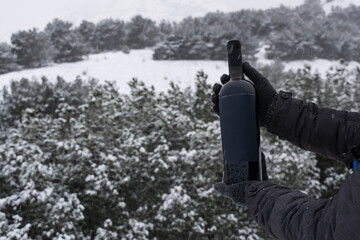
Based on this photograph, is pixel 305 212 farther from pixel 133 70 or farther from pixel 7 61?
pixel 7 61

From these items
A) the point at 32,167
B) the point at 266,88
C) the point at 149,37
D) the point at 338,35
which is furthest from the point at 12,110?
the point at 338,35

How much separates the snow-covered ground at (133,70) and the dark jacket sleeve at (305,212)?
9.12 m

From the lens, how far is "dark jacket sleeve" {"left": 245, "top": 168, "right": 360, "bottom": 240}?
0.72 m

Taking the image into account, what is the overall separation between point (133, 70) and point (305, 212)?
12430 mm

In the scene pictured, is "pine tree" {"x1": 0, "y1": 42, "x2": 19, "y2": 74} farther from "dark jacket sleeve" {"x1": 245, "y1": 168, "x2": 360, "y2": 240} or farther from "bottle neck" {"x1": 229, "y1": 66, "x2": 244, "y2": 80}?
"dark jacket sleeve" {"x1": 245, "y1": 168, "x2": 360, "y2": 240}

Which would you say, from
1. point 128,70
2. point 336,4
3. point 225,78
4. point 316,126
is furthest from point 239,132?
point 336,4

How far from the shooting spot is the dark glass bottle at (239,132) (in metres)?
1.15

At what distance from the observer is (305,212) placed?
2.77 feet

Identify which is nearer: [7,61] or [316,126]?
[316,126]

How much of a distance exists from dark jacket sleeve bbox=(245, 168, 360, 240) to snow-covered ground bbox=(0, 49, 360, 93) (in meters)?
9.12

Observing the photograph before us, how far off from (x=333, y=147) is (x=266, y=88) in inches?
16.1

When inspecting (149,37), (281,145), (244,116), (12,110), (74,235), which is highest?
(149,37)

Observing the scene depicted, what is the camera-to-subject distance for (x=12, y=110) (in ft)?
24.7

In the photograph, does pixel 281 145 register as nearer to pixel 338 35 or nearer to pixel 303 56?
pixel 303 56
